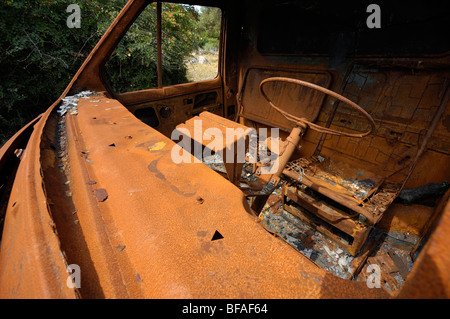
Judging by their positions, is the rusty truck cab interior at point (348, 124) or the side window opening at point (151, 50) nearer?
the rusty truck cab interior at point (348, 124)

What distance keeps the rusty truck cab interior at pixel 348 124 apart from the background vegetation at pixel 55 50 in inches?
174

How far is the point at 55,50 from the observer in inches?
204

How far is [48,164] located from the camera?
0.97m

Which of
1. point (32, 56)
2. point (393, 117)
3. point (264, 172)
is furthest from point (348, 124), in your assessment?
point (32, 56)

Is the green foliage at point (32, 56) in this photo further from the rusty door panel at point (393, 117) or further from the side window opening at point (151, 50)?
the rusty door panel at point (393, 117)

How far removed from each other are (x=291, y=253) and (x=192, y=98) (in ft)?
8.50

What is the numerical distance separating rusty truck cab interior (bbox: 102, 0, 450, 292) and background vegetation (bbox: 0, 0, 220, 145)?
443 centimetres

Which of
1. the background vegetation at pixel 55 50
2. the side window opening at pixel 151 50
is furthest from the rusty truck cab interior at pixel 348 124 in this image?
the background vegetation at pixel 55 50

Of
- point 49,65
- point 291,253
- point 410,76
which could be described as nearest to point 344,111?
point 410,76

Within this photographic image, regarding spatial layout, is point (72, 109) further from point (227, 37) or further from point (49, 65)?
point (49, 65)

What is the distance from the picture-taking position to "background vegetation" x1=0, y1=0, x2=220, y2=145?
4.50 metres

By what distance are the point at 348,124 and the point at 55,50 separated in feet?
22.7

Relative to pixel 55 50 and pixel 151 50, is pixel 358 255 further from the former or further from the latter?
pixel 55 50

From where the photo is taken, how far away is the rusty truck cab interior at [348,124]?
1.85m
